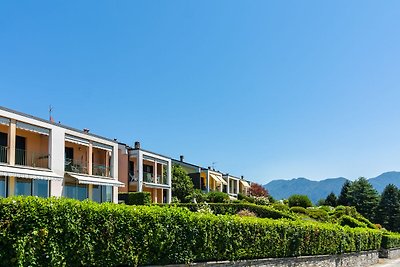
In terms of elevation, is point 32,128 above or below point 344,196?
above

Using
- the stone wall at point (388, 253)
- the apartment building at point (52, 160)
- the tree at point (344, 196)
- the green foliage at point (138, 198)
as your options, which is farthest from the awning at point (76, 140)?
the tree at point (344, 196)

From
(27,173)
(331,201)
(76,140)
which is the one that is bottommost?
(331,201)

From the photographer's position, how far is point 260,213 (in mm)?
34281

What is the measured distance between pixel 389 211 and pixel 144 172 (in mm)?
47355

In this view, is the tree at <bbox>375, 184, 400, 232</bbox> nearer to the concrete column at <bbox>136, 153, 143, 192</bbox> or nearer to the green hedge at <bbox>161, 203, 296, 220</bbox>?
the green hedge at <bbox>161, 203, 296, 220</bbox>

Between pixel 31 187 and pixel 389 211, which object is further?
pixel 389 211

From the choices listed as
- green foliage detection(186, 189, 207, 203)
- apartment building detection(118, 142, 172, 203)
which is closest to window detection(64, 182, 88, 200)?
apartment building detection(118, 142, 172, 203)

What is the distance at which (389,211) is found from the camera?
7519 cm

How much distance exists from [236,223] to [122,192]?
28.0 metres

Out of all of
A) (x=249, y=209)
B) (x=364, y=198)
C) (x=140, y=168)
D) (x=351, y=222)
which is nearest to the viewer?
(x=249, y=209)

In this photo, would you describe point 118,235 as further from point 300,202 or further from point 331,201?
point 331,201

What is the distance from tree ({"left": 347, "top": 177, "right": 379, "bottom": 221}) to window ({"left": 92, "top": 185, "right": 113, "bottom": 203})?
53831mm

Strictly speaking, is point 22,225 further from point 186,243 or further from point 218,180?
point 218,180

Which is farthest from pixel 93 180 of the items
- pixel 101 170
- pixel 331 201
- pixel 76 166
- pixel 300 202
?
pixel 331 201
